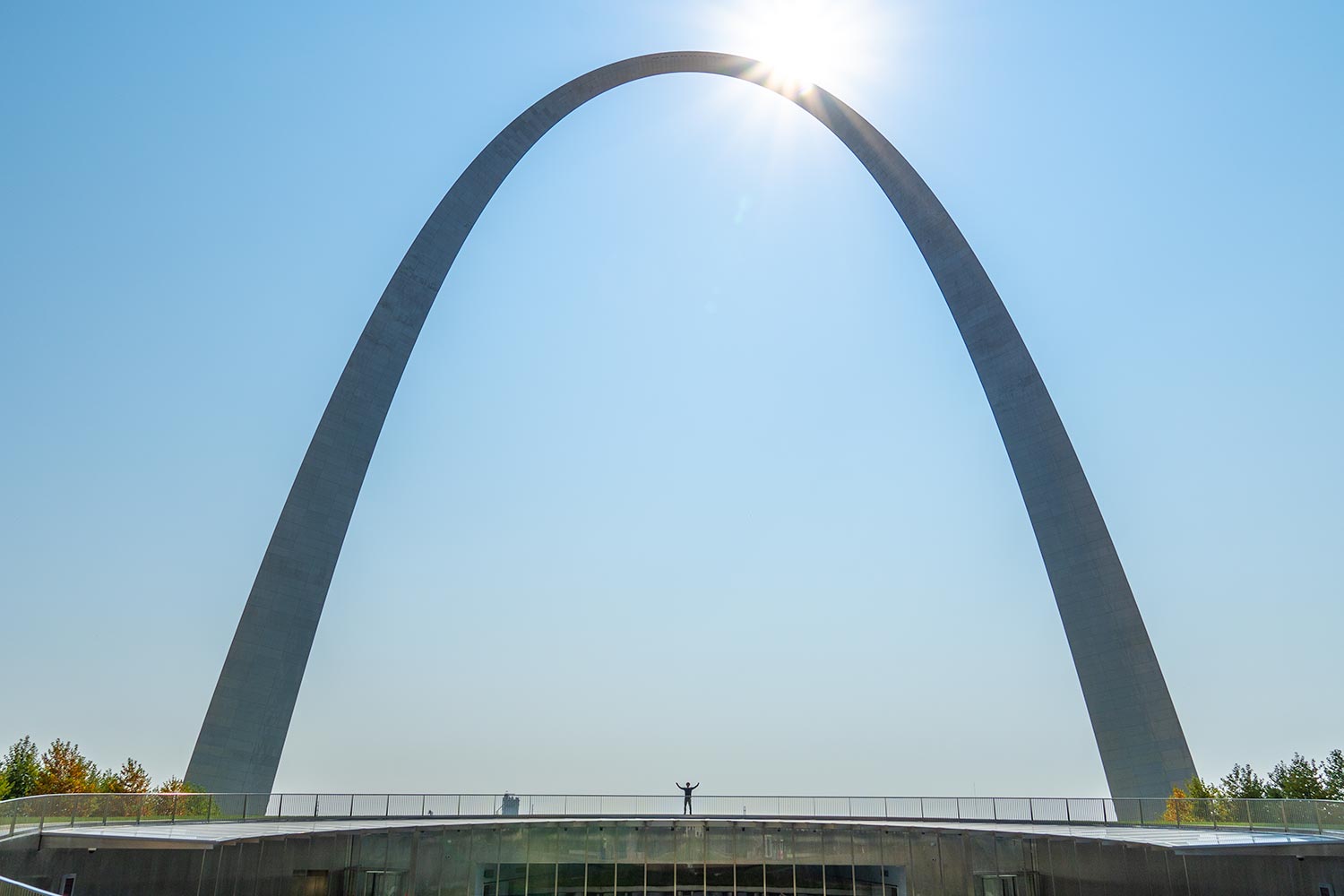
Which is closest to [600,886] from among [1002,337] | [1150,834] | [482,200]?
[1150,834]

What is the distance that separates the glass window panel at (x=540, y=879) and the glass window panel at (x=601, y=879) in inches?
43.1

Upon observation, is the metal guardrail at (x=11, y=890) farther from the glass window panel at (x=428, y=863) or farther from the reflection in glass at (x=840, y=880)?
the reflection in glass at (x=840, y=880)

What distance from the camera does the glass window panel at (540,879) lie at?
30.0 meters

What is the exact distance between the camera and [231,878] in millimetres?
22578

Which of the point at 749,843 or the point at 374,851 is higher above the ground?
the point at 749,843

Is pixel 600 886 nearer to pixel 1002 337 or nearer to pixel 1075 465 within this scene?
pixel 1075 465

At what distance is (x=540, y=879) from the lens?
30125 mm

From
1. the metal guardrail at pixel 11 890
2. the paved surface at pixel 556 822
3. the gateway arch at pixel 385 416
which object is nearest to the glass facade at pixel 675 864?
the paved surface at pixel 556 822

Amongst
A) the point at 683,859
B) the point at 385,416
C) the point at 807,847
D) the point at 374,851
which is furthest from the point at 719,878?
the point at 385,416

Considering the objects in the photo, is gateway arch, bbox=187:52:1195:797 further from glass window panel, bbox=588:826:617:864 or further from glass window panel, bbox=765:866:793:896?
glass window panel, bbox=765:866:793:896

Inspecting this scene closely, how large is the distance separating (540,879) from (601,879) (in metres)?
1.78

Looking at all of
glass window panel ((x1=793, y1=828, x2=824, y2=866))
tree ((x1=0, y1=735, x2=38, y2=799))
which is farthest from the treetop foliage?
glass window panel ((x1=793, y1=828, x2=824, y2=866))

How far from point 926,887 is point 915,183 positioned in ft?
107

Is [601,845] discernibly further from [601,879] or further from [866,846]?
[866,846]
